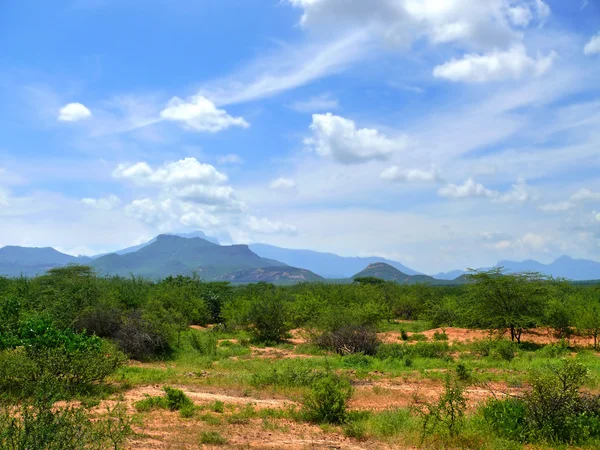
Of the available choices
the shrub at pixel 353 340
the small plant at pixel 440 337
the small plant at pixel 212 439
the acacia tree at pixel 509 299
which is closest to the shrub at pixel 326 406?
the small plant at pixel 212 439

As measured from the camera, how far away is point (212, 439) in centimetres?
860

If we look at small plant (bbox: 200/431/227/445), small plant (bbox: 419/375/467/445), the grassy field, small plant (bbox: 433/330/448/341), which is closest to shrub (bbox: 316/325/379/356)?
the grassy field

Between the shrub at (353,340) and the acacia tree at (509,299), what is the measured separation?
915 cm

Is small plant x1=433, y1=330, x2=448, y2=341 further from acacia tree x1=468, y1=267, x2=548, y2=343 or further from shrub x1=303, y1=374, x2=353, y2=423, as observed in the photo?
shrub x1=303, y1=374, x2=353, y2=423

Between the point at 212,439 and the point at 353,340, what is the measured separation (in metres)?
15.2

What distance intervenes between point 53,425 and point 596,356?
25.5m

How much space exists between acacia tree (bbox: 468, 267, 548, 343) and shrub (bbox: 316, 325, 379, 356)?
9.15 metres

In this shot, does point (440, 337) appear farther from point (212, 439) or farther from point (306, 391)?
point (212, 439)

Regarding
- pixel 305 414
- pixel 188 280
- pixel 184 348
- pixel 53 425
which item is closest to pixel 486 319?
pixel 184 348

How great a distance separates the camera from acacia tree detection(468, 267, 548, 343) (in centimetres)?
2686

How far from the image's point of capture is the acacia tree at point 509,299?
26859 mm

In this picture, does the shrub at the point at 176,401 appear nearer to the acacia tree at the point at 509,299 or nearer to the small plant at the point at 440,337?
the acacia tree at the point at 509,299

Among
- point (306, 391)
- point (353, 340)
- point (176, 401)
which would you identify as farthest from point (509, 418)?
point (353, 340)

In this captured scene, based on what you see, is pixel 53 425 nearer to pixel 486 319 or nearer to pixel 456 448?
pixel 456 448
